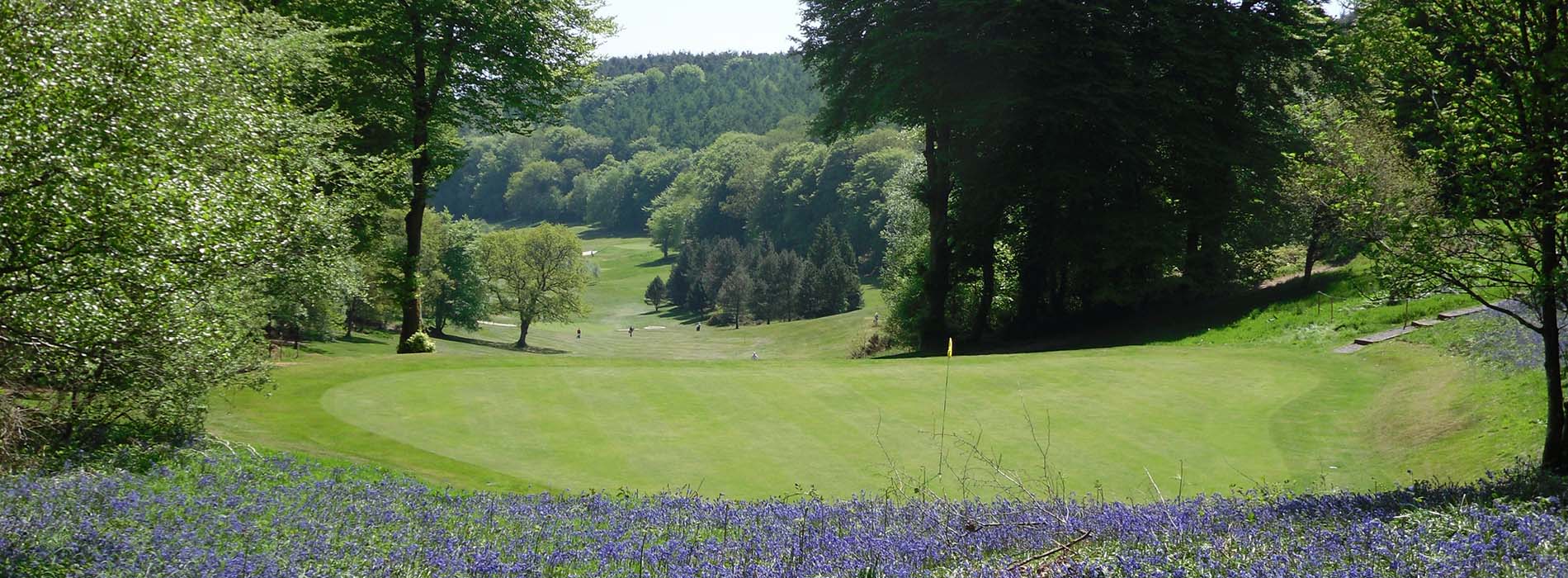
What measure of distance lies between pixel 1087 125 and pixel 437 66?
20424 millimetres

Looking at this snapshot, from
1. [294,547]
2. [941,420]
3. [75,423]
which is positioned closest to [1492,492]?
[941,420]

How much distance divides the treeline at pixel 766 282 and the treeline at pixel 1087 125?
64.6m

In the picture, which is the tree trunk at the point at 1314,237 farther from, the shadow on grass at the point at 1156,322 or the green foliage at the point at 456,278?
the green foliage at the point at 456,278

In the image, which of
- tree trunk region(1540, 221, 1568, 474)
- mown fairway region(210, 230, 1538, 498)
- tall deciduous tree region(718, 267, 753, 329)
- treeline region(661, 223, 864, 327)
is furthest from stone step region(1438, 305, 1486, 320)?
tall deciduous tree region(718, 267, 753, 329)

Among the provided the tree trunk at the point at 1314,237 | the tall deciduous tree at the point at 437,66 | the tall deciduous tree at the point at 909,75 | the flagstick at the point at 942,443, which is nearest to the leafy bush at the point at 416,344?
the tall deciduous tree at the point at 437,66

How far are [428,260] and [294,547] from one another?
6276 centimetres

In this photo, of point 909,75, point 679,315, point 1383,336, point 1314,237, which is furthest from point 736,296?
point 1383,336

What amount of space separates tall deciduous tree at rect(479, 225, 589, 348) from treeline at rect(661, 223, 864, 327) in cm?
2951

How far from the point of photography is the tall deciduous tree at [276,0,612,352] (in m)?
26.5

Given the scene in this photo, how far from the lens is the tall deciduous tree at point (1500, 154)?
8.60m

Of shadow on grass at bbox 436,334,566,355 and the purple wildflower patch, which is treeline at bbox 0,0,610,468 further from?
shadow on grass at bbox 436,334,566,355

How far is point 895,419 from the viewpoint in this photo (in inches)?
532

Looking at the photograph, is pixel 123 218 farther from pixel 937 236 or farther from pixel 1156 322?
pixel 1156 322

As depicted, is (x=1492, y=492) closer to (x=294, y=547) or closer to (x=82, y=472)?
(x=294, y=547)
